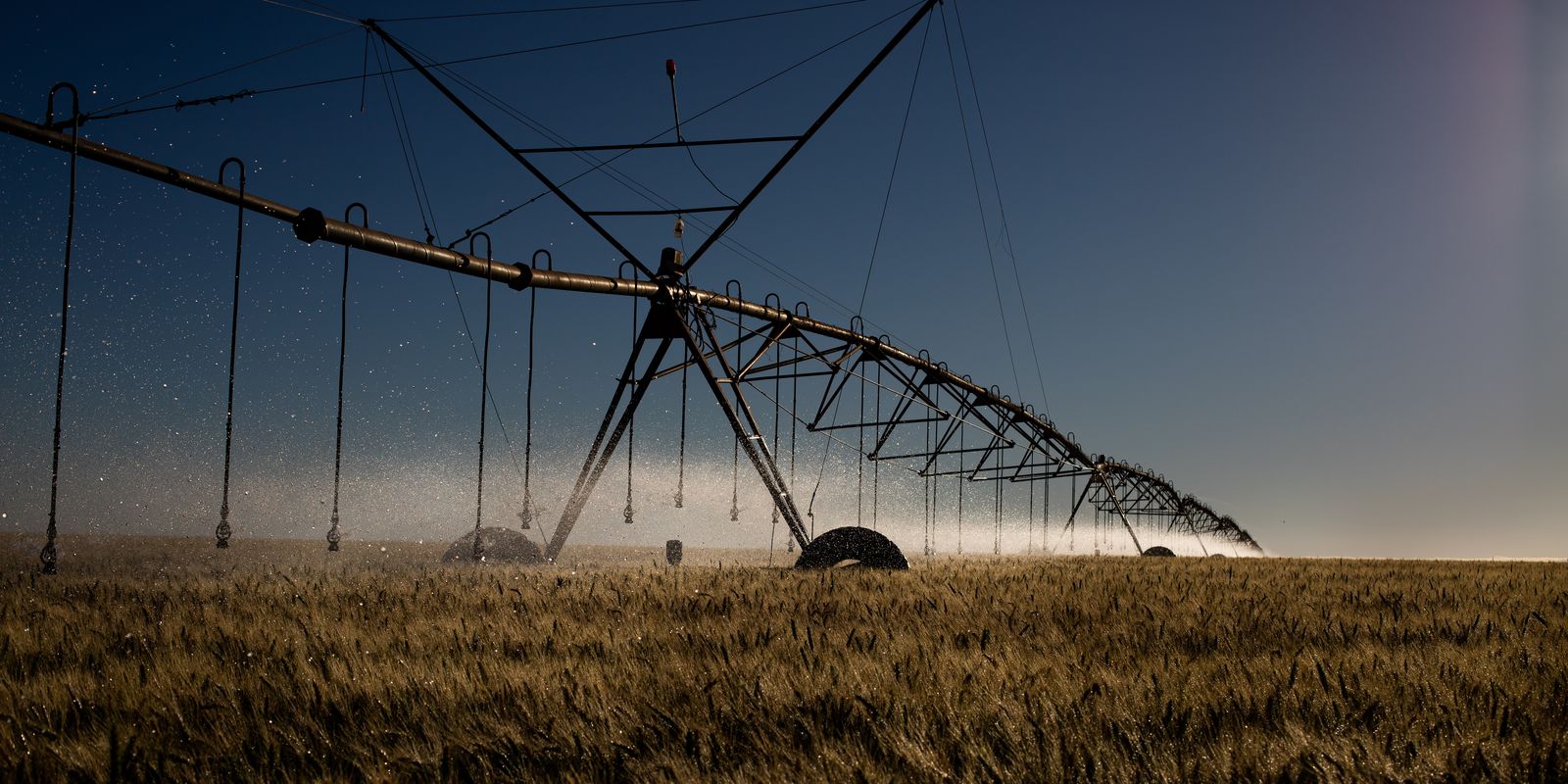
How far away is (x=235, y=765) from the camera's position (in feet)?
10.6

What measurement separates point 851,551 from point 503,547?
8035 mm

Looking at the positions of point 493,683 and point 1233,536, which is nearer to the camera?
point 493,683

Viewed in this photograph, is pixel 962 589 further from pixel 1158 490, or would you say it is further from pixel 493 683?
pixel 1158 490

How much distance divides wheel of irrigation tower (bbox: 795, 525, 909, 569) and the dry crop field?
7.70 m

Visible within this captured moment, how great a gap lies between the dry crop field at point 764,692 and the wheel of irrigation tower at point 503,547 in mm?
11537

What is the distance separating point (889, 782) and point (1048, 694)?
1424mm

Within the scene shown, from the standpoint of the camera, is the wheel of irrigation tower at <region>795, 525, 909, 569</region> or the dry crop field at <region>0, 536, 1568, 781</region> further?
the wheel of irrigation tower at <region>795, 525, 909, 569</region>

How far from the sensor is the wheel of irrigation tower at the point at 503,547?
63.6 feet

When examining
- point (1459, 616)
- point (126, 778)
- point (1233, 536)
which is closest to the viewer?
point (126, 778)

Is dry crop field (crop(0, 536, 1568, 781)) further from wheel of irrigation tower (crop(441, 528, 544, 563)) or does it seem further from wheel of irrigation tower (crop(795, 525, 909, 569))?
wheel of irrigation tower (crop(441, 528, 544, 563))

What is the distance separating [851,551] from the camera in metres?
15.8

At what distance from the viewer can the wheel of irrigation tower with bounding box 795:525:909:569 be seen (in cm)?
1545

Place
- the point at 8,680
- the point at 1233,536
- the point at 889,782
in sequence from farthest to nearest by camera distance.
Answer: the point at 1233,536
the point at 8,680
the point at 889,782

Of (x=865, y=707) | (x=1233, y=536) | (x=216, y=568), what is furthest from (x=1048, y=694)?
(x=1233, y=536)
